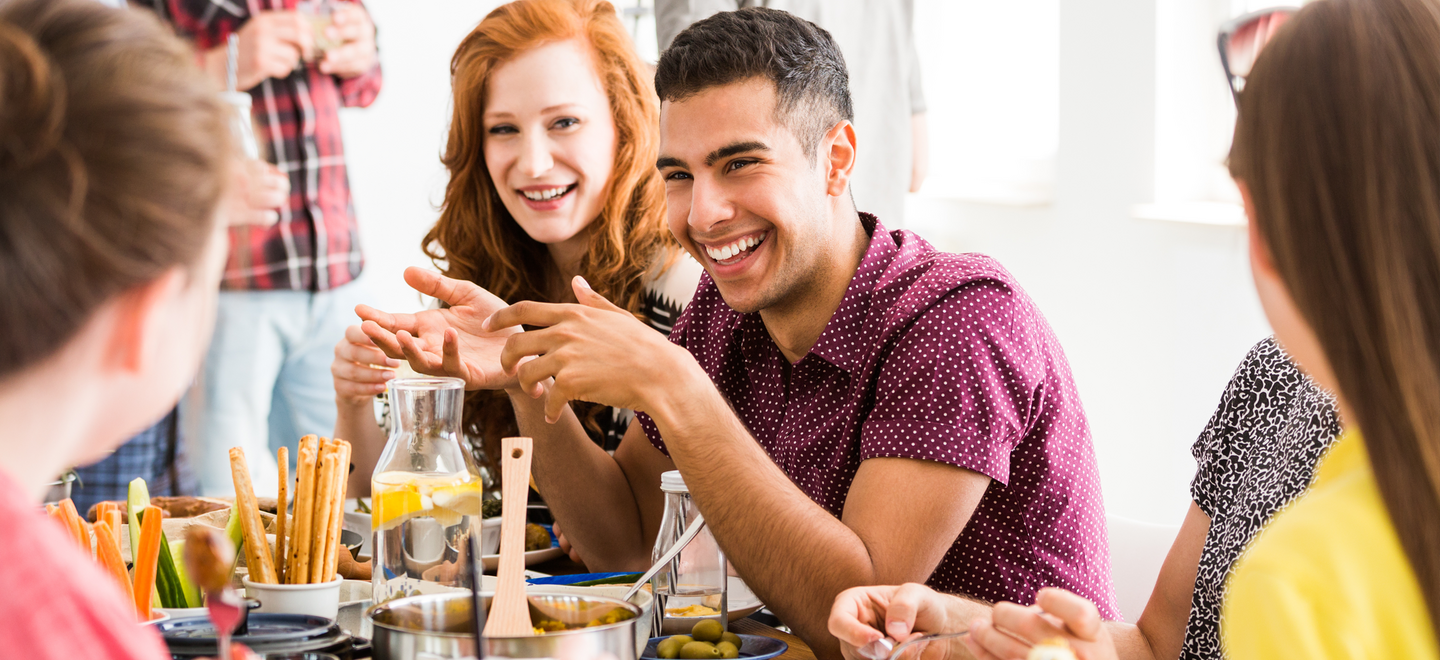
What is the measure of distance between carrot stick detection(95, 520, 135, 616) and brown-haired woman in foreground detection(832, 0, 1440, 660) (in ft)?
2.93

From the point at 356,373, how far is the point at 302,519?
0.76m

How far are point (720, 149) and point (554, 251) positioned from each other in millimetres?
859

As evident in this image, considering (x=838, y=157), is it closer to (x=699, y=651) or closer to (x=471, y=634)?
(x=699, y=651)

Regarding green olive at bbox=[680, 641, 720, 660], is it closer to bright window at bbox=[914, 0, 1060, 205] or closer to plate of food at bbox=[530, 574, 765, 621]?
plate of food at bbox=[530, 574, 765, 621]

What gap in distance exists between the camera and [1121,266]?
3264 mm

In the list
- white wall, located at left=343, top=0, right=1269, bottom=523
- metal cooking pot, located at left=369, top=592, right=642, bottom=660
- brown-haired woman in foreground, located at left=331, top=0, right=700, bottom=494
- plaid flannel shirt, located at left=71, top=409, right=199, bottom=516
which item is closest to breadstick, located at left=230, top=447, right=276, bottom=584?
metal cooking pot, located at left=369, top=592, right=642, bottom=660

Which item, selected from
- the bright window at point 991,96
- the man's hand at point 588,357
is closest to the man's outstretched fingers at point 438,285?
the man's hand at point 588,357

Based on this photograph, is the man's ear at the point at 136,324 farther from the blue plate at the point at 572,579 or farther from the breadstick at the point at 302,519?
the blue plate at the point at 572,579

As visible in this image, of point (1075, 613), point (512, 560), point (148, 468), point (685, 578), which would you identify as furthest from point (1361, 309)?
point (148, 468)

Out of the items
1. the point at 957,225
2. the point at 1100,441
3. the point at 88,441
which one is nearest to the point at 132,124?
the point at 88,441

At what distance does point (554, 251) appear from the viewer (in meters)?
2.32

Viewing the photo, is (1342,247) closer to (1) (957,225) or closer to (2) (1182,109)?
(2) (1182,109)

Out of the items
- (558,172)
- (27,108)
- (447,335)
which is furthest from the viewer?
(558,172)

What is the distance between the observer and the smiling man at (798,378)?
1270 millimetres
